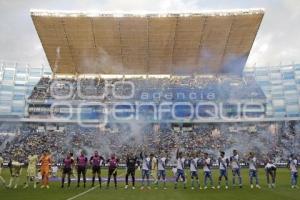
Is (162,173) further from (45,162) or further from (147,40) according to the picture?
(147,40)

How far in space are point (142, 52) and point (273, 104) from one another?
26.7 metres

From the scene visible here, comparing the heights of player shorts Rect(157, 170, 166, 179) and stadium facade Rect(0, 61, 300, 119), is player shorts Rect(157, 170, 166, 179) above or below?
below

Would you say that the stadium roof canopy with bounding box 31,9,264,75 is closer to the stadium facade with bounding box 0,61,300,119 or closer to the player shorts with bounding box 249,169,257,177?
the stadium facade with bounding box 0,61,300,119

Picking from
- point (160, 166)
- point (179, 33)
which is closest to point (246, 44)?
point (179, 33)

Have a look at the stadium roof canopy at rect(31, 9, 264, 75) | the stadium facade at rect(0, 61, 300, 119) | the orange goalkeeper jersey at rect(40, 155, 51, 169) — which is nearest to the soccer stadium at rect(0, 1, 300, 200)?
the stadium roof canopy at rect(31, 9, 264, 75)

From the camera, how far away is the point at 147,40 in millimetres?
54438

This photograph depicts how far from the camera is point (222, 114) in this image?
2271 inches

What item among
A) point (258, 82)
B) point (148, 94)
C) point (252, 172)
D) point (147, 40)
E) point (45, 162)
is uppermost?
point (147, 40)

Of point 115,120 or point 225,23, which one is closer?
point 225,23

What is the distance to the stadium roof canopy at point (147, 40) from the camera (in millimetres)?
51188

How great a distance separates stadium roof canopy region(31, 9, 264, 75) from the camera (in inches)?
2015

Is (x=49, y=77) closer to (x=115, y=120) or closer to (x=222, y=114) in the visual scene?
(x=115, y=120)

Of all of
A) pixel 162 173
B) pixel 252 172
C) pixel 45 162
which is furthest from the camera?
pixel 162 173

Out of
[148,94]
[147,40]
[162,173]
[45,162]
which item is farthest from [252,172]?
[148,94]
